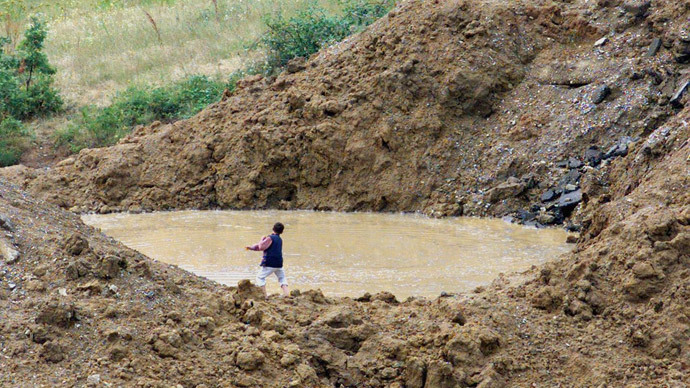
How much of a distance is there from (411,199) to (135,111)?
8.90m

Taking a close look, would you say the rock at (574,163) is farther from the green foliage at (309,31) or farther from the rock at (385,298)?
the green foliage at (309,31)

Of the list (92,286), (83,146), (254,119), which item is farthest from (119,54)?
(92,286)

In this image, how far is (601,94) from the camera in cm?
1586

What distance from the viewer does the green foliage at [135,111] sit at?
2191 centimetres

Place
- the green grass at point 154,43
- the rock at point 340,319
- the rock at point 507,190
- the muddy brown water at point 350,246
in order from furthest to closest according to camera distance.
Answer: the green grass at point 154,43, the rock at point 507,190, the muddy brown water at point 350,246, the rock at point 340,319

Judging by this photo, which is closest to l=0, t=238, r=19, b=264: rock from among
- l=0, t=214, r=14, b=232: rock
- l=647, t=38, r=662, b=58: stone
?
l=0, t=214, r=14, b=232: rock

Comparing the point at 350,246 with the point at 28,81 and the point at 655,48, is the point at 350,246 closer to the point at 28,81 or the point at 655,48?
the point at 655,48

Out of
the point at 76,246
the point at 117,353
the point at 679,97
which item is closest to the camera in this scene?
the point at 117,353

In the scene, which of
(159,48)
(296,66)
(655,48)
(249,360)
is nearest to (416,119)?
(296,66)

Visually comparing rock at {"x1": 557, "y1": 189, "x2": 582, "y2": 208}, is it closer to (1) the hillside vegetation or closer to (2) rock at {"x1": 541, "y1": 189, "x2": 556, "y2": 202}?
(2) rock at {"x1": 541, "y1": 189, "x2": 556, "y2": 202}

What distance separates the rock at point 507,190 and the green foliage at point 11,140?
1147 centimetres

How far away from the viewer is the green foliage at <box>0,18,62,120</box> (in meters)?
23.0

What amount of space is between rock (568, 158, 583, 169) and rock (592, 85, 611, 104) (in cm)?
125

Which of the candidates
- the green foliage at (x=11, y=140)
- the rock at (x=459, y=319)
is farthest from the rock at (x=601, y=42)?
the green foliage at (x=11, y=140)
